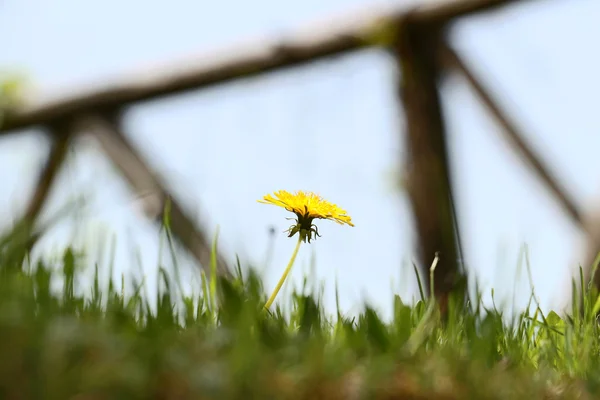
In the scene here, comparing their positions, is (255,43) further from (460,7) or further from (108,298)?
(108,298)

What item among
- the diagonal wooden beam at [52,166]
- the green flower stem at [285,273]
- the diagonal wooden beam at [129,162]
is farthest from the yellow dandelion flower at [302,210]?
the diagonal wooden beam at [52,166]

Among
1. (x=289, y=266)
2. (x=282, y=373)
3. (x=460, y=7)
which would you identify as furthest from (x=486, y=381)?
(x=460, y=7)


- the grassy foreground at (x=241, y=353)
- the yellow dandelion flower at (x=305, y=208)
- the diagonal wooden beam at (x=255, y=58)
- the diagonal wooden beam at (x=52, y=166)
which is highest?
the diagonal wooden beam at (x=255, y=58)

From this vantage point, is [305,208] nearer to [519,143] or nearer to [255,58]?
[519,143]

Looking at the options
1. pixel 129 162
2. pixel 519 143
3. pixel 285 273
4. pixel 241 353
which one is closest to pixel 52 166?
pixel 129 162

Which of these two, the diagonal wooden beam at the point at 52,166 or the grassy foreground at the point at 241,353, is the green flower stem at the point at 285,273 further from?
the diagonal wooden beam at the point at 52,166

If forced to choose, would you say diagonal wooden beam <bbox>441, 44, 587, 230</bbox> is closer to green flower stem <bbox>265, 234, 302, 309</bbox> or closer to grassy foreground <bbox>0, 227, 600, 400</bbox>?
grassy foreground <bbox>0, 227, 600, 400</bbox>
